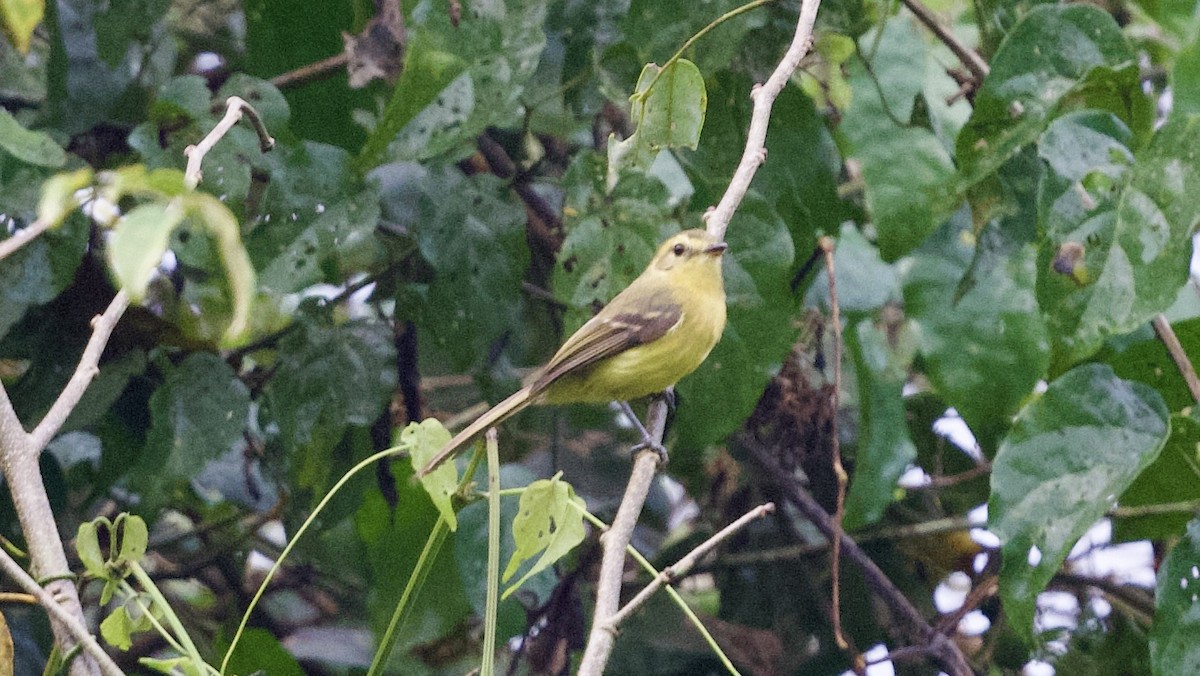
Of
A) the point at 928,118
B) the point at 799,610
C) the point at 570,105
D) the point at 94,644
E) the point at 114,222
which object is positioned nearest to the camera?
the point at 114,222

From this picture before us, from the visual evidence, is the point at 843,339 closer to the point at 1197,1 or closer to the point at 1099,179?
the point at 1099,179

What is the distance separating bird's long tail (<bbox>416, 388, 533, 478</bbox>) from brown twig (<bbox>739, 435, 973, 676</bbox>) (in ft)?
2.25

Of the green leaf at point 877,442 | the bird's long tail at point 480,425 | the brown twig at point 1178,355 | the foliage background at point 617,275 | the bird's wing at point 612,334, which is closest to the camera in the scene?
the bird's long tail at point 480,425

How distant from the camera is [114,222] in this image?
3.85 ft

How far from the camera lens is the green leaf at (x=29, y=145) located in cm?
243

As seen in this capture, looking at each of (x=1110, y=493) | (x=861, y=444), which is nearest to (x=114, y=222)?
(x=1110, y=493)

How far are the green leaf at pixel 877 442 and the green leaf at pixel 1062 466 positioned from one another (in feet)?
2.26

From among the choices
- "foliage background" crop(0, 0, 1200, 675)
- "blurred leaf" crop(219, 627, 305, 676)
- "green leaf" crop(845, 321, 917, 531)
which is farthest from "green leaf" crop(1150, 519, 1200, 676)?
"blurred leaf" crop(219, 627, 305, 676)

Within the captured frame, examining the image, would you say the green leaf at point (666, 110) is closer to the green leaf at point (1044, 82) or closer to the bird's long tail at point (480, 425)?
the bird's long tail at point (480, 425)

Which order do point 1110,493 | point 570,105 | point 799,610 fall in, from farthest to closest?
1. point 799,610
2. point 570,105
3. point 1110,493

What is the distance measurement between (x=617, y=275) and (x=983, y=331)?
0.88m

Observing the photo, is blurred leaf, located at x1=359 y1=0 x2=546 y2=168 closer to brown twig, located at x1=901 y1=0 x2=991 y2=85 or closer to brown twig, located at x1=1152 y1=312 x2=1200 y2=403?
brown twig, located at x1=901 y1=0 x2=991 y2=85

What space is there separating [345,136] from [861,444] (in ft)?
4.97

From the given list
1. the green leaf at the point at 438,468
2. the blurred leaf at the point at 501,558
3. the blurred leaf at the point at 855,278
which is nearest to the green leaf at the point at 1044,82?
the blurred leaf at the point at 855,278
